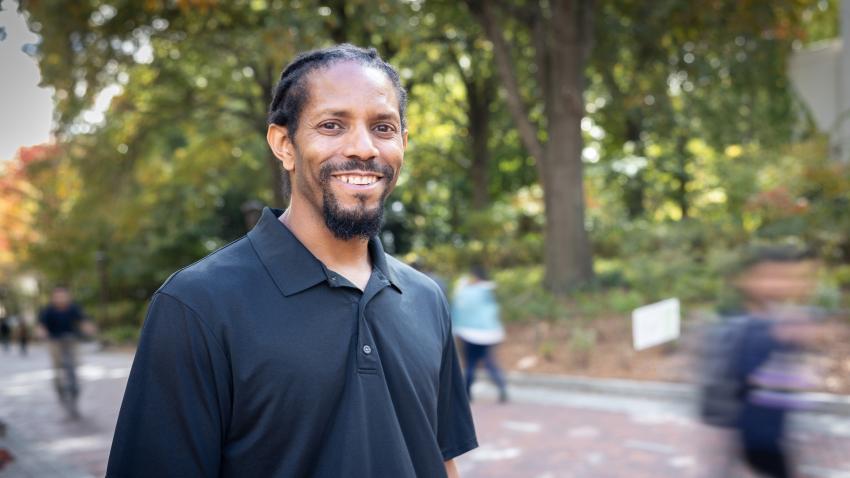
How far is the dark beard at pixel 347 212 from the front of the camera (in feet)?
6.51

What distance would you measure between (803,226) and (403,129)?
50.7ft

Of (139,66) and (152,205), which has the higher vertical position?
(139,66)

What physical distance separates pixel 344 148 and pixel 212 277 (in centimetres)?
43

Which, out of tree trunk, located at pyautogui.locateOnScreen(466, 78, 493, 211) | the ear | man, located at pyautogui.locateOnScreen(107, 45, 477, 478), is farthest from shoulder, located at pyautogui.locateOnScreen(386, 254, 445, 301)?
tree trunk, located at pyautogui.locateOnScreen(466, 78, 493, 211)

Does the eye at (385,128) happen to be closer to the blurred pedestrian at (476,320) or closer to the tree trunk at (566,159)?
the blurred pedestrian at (476,320)

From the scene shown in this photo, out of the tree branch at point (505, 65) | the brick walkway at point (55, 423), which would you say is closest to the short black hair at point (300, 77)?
the brick walkway at point (55, 423)

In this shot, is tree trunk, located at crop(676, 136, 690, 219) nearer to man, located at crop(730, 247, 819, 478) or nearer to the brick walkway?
the brick walkway

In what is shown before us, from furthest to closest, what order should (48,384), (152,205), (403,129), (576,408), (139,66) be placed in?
(152,205) → (139,66) → (48,384) → (576,408) → (403,129)

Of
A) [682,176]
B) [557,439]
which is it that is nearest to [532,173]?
[682,176]

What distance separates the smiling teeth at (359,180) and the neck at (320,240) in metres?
0.11

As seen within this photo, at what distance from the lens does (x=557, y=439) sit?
8469mm

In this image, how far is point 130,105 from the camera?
1934 centimetres

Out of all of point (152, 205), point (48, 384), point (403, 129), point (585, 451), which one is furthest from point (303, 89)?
point (152, 205)

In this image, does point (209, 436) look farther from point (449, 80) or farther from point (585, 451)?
point (449, 80)
